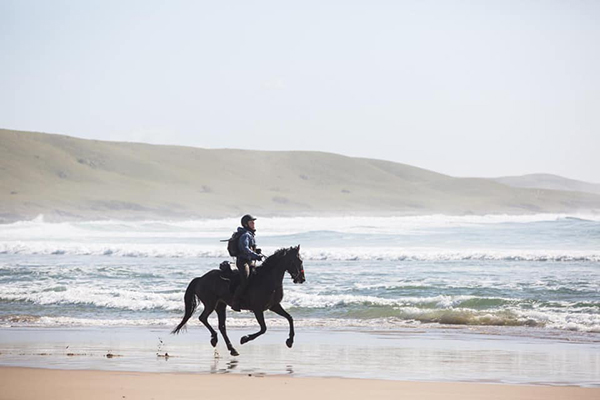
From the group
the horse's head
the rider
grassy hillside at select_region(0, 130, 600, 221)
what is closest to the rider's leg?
the rider

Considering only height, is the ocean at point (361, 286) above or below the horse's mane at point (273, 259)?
below

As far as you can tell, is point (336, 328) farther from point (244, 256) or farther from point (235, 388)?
point (235, 388)

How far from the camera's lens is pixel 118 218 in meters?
87.7

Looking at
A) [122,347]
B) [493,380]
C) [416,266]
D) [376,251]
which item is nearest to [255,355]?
[122,347]

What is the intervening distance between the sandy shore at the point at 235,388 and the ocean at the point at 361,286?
20.8 ft

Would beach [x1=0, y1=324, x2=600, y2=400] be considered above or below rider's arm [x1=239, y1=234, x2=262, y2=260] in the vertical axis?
below

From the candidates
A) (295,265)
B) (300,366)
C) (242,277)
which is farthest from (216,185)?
(300,366)

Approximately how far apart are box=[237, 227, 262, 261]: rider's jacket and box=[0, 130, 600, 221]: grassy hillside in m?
71.4

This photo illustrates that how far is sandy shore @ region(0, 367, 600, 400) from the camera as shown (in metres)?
9.87

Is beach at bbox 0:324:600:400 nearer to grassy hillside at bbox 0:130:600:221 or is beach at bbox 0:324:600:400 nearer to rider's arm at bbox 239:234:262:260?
rider's arm at bbox 239:234:262:260

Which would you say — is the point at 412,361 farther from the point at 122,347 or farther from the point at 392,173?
the point at 392,173

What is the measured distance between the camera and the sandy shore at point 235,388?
9867 mm

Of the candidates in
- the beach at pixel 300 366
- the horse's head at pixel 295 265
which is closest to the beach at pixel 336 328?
the beach at pixel 300 366

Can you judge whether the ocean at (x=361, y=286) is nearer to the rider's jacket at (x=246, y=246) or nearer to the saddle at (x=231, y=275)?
the saddle at (x=231, y=275)
